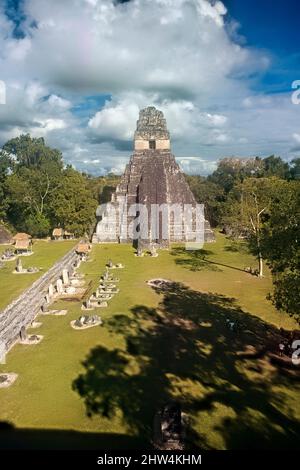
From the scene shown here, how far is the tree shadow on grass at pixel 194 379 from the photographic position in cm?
979

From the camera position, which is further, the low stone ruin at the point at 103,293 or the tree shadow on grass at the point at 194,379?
the low stone ruin at the point at 103,293

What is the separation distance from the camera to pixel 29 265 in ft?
97.1

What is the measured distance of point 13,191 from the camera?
42.3 meters

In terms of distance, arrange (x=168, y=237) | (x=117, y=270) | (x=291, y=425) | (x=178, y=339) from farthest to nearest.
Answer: (x=168, y=237), (x=117, y=270), (x=178, y=339), (x=291, y=425)

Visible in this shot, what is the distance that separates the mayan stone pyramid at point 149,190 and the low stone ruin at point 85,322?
1872cm

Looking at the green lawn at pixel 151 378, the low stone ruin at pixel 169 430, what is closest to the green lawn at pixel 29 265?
the green lawn at pixel 151 378

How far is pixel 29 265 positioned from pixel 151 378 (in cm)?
2022

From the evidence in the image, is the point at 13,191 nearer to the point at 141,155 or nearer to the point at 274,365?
the point at 141,155

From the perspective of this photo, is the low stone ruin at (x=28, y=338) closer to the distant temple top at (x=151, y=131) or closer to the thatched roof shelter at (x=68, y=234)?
the thatched roof shelter at (x=68, y=234)

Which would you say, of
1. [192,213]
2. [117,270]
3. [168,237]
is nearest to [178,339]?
[117,270]

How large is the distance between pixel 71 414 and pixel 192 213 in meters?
32.2

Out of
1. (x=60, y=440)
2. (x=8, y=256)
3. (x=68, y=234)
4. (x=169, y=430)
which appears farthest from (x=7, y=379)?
(x=68, y=234)

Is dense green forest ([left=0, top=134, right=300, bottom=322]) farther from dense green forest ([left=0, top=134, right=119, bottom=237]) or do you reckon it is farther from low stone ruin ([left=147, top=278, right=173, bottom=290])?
low stone ruin ([left=147, top=278, right=173, bottom=290])

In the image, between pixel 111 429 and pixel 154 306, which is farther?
pixel 154 306
